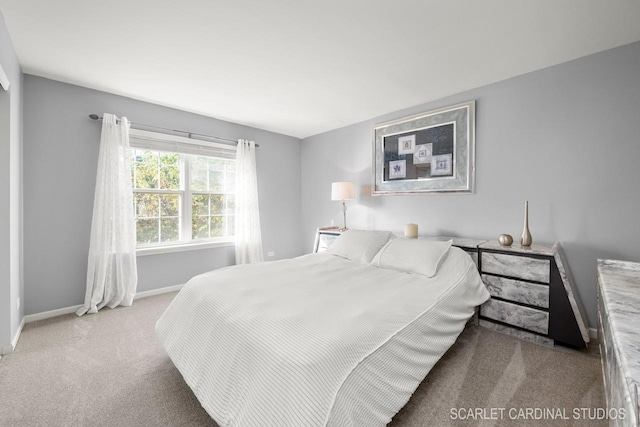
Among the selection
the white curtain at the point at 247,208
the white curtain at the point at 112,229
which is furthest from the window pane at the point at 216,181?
the white curtain at the point at 112,229

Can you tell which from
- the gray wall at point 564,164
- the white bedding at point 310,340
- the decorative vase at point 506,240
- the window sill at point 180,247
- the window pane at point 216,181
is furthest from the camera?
the window pane at point 216,181

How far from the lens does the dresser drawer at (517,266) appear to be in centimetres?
218

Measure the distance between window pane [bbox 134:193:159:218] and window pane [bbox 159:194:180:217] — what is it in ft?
0.23

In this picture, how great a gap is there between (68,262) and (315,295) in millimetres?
2940

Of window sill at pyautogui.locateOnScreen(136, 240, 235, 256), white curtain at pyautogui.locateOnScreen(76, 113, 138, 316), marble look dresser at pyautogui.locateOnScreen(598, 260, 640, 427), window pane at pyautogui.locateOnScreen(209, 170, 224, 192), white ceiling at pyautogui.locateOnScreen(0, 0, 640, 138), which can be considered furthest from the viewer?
window pane at pyautogui.locateOnScreen(209, 170, 224, 192)

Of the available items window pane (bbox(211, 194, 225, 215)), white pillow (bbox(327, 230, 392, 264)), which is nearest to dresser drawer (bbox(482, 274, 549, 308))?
white pillow (bbox(327, 230, 392, 264))

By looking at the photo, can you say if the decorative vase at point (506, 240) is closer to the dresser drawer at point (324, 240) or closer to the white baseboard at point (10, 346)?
the dresser drawer at point (324, 240)

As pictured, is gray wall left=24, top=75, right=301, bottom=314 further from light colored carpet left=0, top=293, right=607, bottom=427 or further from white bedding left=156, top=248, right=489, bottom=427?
white bedding left=156, top=248, right=489, bottom=427

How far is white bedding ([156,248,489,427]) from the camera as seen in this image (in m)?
1.08

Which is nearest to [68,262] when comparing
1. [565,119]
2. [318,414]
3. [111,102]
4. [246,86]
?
[111,102]

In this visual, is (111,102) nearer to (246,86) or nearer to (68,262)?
(246,86)

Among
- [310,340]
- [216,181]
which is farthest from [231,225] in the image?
[310,340]

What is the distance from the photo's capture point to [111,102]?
3.12m

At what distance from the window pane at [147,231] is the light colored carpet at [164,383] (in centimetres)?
129
